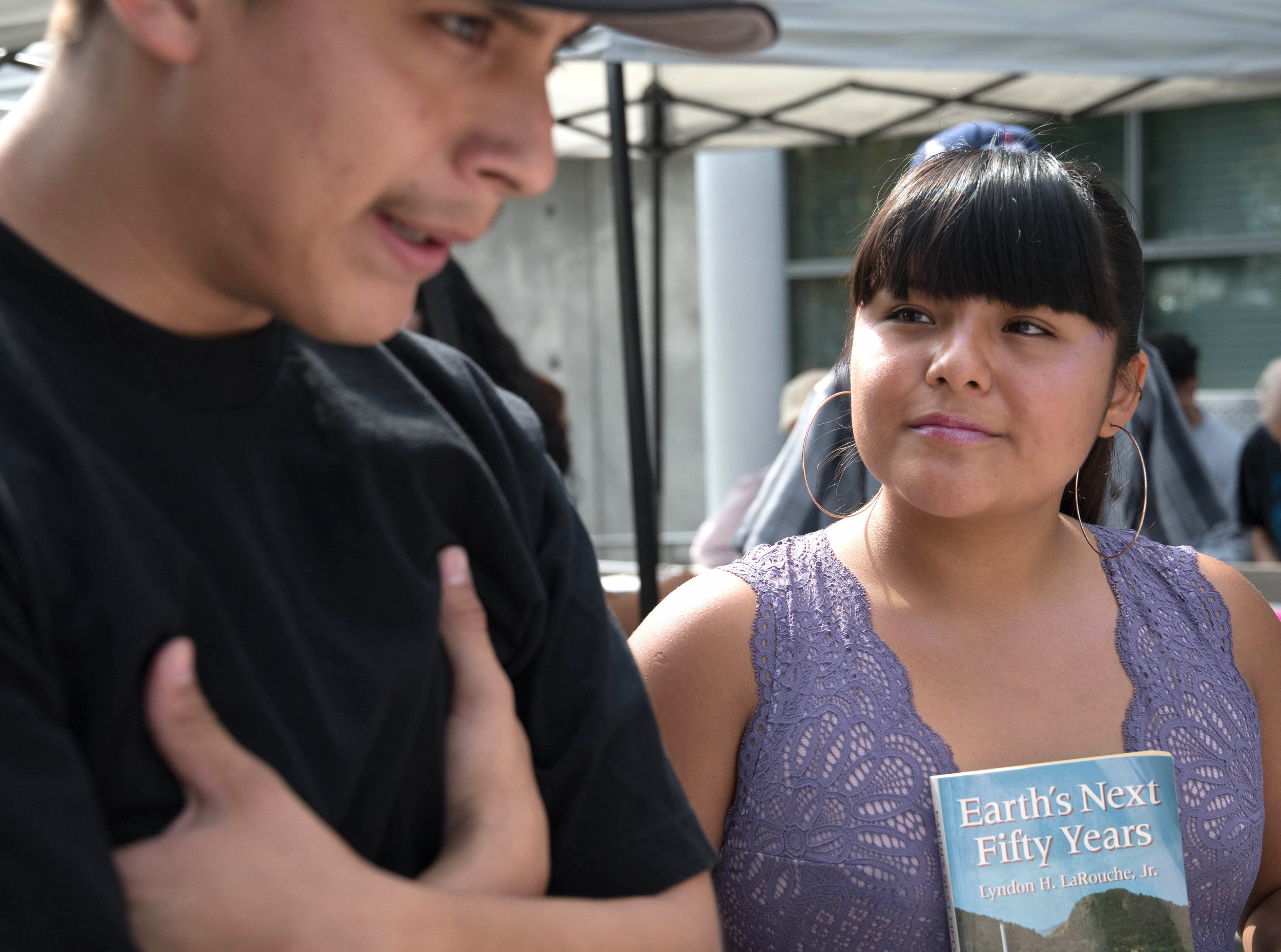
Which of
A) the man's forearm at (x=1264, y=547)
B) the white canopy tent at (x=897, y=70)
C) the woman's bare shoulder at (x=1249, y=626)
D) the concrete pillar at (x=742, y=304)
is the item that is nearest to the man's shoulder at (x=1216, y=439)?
the man's forearm at (x=1264, y=547)

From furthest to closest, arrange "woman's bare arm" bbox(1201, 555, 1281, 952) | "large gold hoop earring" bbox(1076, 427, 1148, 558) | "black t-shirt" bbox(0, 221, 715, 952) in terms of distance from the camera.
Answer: "large gold hoop earring" bbox(1076, 427, 1148, 558), "woman's bare arm" bbox(1201, 555, 1281, 952), "black t-shirt" bbox(0, 221, 715, 952)

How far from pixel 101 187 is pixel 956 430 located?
109cm

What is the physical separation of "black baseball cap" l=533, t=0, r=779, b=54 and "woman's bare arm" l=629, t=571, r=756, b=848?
0.86 metres

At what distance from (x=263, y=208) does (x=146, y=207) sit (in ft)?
0.28

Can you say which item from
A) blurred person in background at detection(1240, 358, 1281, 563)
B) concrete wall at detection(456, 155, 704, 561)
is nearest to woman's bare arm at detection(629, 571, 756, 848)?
blurred person in background at detection(1240, 358, 1281, 563)

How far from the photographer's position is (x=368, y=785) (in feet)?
2.61

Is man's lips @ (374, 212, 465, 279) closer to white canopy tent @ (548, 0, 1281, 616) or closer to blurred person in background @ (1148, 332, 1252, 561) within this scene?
white canopy tent @ (548, 0, 1281, 616)

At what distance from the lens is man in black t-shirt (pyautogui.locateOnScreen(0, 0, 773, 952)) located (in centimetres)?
67

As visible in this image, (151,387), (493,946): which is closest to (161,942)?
(493,946)

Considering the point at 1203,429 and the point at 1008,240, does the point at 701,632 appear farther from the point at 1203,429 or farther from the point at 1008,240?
the point at 1203,429

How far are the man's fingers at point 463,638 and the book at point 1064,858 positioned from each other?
2.50ft

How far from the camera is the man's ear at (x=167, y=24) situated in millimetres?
706

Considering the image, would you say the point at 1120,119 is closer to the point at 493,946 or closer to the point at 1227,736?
the point at 1227,736

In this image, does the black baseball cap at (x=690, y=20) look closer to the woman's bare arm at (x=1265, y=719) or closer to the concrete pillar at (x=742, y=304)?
the woman's bare arm at (x=1265, y=719)
